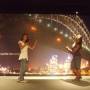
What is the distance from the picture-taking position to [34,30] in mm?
14914

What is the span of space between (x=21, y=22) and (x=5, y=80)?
269 centimetres

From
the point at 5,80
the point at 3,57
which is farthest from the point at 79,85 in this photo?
the point at 3,57

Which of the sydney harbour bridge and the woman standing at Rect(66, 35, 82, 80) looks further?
the sydney harbour bridge

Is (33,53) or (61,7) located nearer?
(61,7)

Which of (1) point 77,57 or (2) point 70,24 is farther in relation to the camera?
(2) point 70,24

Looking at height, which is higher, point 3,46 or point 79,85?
point 3,46

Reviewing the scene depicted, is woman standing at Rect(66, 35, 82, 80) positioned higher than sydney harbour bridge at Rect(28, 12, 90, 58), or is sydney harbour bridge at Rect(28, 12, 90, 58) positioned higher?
sydney harbour bridge at Rect(28, 12, 90, 58)

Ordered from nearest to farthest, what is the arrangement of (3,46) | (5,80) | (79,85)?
(79,85)
(5,80)
(3,46)

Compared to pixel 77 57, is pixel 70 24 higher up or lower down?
higher up

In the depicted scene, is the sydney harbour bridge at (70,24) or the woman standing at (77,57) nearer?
the woman standing at (77,57)

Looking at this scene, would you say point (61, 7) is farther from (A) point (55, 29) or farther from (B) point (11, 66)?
(B) point (11, 66)

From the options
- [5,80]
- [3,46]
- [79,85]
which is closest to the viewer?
[79,85]

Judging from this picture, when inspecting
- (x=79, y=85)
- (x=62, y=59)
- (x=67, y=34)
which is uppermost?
(x=67, y=34)

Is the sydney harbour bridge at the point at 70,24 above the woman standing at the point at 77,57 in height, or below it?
above
